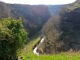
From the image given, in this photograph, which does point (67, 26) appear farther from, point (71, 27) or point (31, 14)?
point (31, 14)

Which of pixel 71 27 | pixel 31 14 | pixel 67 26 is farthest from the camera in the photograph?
pixel 31 14

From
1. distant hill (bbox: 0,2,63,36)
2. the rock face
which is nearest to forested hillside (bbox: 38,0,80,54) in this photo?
the rock face

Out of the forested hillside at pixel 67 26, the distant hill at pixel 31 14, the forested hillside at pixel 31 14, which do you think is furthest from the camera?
the forested hillside at pixel 31 14

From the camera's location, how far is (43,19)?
489 feet

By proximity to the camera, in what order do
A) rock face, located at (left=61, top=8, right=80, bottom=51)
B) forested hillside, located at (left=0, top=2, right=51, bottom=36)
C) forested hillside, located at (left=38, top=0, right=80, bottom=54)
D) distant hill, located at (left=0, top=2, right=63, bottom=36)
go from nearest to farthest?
forested hillside, located at (left=38, top=0, right=80, bottom=54), rock face, located at (left=61, top=8, right=80, bottom=51), distant hill, located at (left=0, top=2, right=63, bottom=36), forested hillside, located at (left=0, top=2, right=51, bottom=36)

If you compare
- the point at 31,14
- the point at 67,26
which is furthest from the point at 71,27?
the point at 31,14

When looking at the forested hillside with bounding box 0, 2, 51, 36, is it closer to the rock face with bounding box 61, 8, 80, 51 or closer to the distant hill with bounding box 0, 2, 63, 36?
the distant hill with bounding box 0, 2, 63, 36

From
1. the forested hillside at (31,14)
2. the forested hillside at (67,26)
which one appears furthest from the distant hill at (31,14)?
the forested hillside at (67,26)

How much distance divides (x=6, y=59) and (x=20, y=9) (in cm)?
11705

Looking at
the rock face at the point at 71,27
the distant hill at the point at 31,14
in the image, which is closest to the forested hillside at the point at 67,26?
the rock face at the point at 71,27

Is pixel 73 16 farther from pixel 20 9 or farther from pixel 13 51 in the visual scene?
pixel 13 51

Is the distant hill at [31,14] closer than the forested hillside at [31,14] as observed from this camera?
Yes

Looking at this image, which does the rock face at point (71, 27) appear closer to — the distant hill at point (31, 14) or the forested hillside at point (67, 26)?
the forested hillside at point (67, 26)

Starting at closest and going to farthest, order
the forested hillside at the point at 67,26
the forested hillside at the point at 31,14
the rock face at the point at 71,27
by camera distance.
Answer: the forested hillside at the point at 67,26 < the rock face at the point at 71,27 < the forested hillside at the point at 31,14
